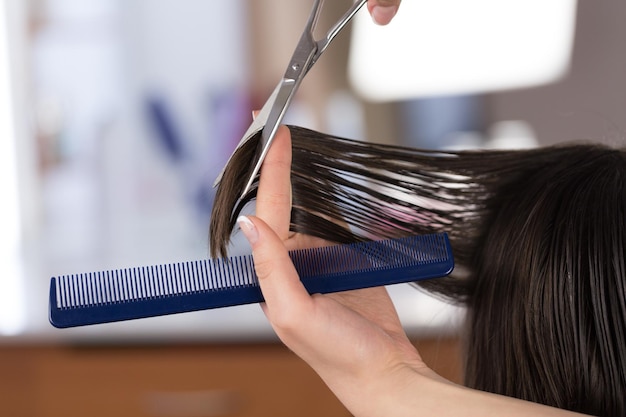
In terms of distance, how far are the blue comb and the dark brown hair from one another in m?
0.04

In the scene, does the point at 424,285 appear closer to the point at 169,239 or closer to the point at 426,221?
the point at 426,221

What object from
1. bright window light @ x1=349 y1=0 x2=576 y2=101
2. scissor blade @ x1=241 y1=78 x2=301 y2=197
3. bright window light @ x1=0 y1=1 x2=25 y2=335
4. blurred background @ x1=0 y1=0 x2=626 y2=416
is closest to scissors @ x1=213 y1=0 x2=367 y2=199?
scissor blade @ x1=241 y1=78 x2=301 y2=197

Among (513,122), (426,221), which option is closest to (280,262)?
(426,221)

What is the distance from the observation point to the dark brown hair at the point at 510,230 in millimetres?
744

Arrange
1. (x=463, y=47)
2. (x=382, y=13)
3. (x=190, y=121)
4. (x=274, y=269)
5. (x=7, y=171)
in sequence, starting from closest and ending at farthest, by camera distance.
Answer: (x=274, y=269) < (x=382, y=13) < (x=463, y=47) < (x=190, y=121) < (x=7, y=171)

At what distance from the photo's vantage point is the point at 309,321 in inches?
25.5

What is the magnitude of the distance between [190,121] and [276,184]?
1.43 meters

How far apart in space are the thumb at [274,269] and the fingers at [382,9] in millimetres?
278

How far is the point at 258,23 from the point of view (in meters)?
2.02

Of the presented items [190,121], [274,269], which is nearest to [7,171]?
[190,121]

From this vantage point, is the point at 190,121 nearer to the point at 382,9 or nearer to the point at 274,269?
the point at 382,9

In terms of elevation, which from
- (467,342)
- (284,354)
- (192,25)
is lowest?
(284,354)

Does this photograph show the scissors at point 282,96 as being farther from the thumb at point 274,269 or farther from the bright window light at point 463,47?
the bright window light at point 463,47

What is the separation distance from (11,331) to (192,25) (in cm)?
84
